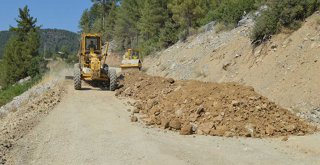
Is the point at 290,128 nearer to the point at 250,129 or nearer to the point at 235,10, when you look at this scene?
the point at 250,129

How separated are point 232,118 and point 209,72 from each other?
11124mm

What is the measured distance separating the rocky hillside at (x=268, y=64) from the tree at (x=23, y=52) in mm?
31609

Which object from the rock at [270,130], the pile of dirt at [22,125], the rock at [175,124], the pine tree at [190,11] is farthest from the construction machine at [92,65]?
the pine tree at [190,11]

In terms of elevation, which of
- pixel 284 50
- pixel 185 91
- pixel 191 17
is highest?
pixel 191 17

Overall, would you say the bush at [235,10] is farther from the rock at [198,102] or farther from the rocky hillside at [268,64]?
the rock at [198,102]

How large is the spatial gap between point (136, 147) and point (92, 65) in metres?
12.6

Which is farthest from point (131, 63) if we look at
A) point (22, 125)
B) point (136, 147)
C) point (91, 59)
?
point (136, 147)

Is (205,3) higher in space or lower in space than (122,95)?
higher

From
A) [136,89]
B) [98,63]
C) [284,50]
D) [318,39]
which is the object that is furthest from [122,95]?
[318,39]

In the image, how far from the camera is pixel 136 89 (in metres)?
21.9

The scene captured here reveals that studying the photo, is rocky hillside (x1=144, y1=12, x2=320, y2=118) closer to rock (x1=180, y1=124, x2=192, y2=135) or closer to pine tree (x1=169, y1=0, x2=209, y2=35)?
rock (x1=180, y1=124, x2=192, y2=135)

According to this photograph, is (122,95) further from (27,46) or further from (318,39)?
(27,46)

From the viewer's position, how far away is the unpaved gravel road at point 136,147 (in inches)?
401

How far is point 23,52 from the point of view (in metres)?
58.0
